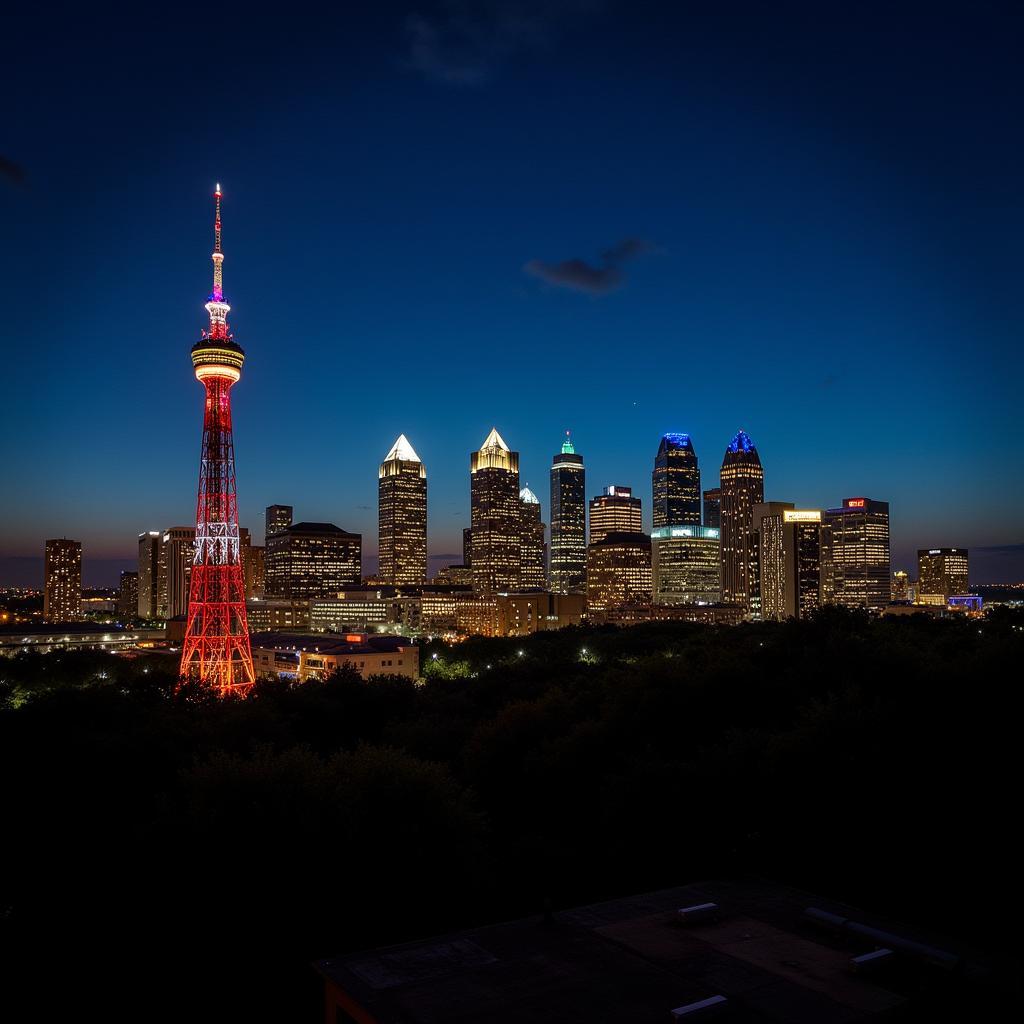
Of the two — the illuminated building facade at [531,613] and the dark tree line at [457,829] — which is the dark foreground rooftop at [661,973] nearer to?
the dark tree line at [457,829]

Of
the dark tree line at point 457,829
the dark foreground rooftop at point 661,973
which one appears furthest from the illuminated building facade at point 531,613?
the dark foreground rooftop at point 661,973

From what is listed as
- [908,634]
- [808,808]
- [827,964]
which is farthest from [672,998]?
[908,634]

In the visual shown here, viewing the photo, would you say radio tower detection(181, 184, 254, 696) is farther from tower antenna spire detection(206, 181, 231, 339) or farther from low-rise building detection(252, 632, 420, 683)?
low-rise building detection(252, 632, 420, 683)

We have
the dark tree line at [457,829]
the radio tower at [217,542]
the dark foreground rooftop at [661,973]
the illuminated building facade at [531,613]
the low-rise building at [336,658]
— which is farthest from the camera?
the illuminated building facade at [531,613]

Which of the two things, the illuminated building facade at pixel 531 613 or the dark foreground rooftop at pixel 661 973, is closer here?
the dark foreground rooftop at pixel 661 973

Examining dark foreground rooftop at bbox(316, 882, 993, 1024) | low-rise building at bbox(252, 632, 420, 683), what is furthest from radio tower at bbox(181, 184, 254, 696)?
dark foreground rooftop at bbox(316, 882, 993, 1024)

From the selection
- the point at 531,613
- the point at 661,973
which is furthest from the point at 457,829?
the point at 531,613
